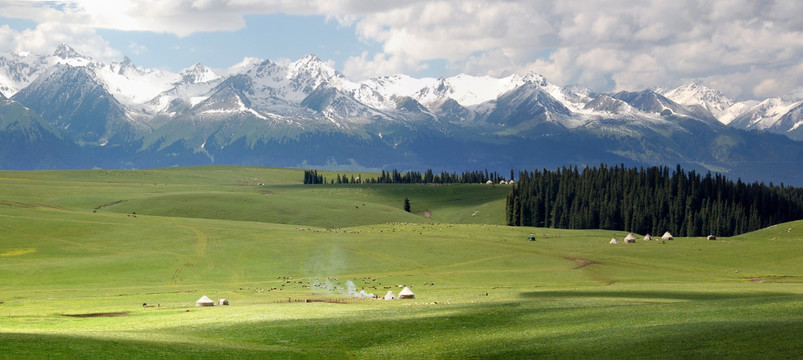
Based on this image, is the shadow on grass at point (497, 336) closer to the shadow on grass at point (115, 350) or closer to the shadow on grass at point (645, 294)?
the shadow on grass at point (115, 350)

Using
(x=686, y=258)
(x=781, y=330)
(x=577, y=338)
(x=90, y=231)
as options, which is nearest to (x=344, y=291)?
(x=577, y=338)

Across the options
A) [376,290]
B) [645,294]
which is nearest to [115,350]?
[645,294]

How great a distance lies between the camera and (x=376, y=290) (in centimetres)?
8094

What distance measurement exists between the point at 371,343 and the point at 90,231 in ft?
328

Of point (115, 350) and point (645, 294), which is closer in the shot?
point (115, 350)

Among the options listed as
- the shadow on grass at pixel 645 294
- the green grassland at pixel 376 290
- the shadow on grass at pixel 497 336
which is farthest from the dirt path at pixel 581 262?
the shadow on grass at pixel 497 336

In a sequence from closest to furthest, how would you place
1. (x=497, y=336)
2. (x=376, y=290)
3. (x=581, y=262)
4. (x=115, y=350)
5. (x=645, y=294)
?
(x=115, y=350)
(x=497, y=336)
(x=645, y=294)
(x=376, y=290)
(x=581, y=262)

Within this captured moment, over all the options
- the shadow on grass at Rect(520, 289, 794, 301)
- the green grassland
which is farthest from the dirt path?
the shadow on grass at Rect(520, 289, 794, 301)

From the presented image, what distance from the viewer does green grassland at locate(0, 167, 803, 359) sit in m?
36.7

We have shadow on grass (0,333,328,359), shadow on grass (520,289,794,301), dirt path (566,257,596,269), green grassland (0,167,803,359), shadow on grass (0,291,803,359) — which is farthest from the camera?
dirt path (566,257,596,269)

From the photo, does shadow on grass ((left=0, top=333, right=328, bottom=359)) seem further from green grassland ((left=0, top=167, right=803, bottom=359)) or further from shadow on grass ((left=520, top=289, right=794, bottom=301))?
shadow on grass ((left=520, top=289, right=794, bottom=301))

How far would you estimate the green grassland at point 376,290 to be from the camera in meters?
36.7

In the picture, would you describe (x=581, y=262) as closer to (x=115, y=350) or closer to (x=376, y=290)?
(x=376, y=290)

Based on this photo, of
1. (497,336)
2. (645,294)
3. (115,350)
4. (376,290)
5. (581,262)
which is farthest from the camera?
(581,262)
